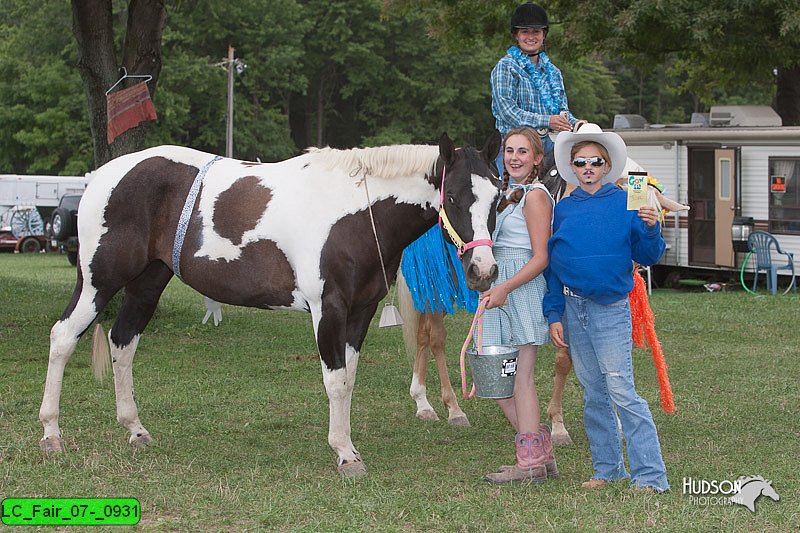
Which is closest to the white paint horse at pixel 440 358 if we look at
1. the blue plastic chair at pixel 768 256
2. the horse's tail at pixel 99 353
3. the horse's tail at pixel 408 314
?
the horse's tail at pixel 408 314

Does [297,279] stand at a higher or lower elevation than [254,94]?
lower

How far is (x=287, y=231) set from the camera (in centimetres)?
544

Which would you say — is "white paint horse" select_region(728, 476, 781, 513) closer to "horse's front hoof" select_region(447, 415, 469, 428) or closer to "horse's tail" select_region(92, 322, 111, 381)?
"horse's front hoof" select_region(447, 415, 469, 428)

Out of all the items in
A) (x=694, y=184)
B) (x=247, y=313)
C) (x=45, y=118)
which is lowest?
(x=247, y=313)

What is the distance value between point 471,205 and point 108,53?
683 cm

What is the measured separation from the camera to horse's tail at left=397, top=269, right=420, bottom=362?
6676mm

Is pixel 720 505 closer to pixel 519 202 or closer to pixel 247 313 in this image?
pixel 519 202

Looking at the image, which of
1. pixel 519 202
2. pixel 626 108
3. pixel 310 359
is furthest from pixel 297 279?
pixel 626 108

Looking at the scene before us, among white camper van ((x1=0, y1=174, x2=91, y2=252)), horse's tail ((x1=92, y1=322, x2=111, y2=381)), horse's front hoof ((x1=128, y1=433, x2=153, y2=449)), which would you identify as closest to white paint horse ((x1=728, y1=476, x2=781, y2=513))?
horse's front hoof ((x1=128, y1=433, x2=153, y2=449))

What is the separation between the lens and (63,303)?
1300cm

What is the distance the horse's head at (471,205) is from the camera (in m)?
4.79

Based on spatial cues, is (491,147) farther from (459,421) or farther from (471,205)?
(459,421)

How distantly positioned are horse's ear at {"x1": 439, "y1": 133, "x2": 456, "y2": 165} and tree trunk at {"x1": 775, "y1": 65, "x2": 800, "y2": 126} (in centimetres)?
1595

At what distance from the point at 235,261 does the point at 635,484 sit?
2490mm
